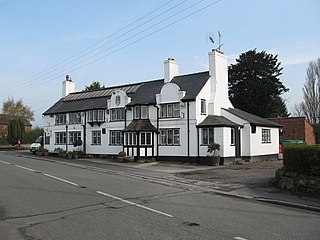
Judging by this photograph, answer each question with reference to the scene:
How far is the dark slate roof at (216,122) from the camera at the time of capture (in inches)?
1088

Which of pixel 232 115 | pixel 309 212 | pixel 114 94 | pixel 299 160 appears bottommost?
pixel 309 212

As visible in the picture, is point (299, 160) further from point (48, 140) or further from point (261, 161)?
point (48, 140)

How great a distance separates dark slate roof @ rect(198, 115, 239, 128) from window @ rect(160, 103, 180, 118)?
100 inches

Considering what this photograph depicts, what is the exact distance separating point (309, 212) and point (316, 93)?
50501 mm

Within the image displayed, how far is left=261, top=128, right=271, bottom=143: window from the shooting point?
104 ft

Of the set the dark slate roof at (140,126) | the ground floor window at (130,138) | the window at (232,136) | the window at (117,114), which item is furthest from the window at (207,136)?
the window at (117,114)

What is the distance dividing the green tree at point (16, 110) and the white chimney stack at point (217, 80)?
59612 mm

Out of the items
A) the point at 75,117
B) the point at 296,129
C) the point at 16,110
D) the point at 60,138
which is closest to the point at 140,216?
the point at 75,117

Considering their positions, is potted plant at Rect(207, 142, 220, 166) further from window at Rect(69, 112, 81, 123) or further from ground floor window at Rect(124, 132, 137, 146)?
window at Rect(69, 112, 81, 123)

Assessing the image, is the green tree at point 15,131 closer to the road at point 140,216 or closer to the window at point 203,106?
the window at point 203,106

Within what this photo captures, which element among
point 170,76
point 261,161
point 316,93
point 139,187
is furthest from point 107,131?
point 316,93

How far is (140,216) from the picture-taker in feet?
29.0

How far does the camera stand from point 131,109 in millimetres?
33500

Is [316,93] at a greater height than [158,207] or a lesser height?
greater
